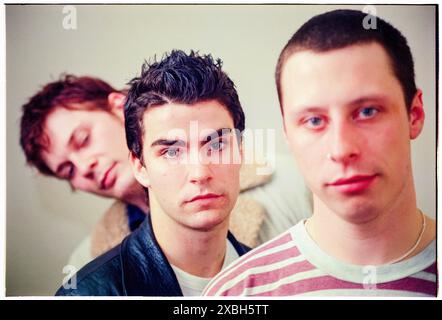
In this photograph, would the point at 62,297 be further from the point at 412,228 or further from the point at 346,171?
the point at 412,228

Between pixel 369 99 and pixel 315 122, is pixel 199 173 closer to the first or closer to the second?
pixel 315 122

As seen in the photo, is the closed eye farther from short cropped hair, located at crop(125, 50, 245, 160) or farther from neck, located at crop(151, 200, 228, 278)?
neck, located at crop(151, 200, 228, 278)

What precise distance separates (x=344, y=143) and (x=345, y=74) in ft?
0.78

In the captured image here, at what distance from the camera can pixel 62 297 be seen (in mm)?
2072

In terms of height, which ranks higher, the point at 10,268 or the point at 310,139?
the point at 310,139

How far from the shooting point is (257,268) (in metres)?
2.04

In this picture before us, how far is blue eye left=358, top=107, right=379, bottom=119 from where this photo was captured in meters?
1.96

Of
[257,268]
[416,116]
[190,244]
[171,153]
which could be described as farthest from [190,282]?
[416,116]

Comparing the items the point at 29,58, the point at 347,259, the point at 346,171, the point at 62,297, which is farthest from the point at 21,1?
the point at 347,259

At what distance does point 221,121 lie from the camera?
2.01 meters

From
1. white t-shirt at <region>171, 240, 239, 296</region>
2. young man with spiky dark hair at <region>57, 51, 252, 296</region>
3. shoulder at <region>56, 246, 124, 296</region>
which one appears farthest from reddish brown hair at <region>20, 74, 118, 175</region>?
white t-shirt at <region>171, 240, 239, 296</region>

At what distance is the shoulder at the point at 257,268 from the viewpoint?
2.04 meters
